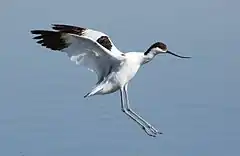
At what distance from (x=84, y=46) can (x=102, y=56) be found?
0.34 metres

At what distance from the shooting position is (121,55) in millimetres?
12344

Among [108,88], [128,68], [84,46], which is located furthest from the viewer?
[108,88]

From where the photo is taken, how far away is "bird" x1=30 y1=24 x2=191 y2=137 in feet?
39.0

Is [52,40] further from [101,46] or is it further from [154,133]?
[154,133]

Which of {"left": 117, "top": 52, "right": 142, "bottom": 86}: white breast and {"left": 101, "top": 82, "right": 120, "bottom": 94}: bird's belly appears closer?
{"left": 117, "top": 52, "right": 142, "bottom": 86}: white breast

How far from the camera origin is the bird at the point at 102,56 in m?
11.9

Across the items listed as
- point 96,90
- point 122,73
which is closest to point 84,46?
point 122,73

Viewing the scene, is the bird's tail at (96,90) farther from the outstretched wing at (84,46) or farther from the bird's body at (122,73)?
the outstretched wing at (84,46)

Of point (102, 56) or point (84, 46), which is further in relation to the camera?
point (102, 56)

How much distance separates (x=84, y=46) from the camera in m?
12.1

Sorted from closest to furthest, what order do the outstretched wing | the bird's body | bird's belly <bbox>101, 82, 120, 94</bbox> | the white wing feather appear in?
the outstretched wing < the white wing feather < the bird's body < bird's belly <bbox>101, 82, 120, 94</bbox>

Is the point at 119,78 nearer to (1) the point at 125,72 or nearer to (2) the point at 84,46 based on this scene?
(1) the point at 125,72

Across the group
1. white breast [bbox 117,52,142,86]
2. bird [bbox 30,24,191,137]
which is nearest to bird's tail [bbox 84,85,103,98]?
bird [bbox 30,24,191,137]

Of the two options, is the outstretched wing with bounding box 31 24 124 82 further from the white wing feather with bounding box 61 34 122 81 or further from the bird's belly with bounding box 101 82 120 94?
the bird's belly with bounding box 101 82 120 94
